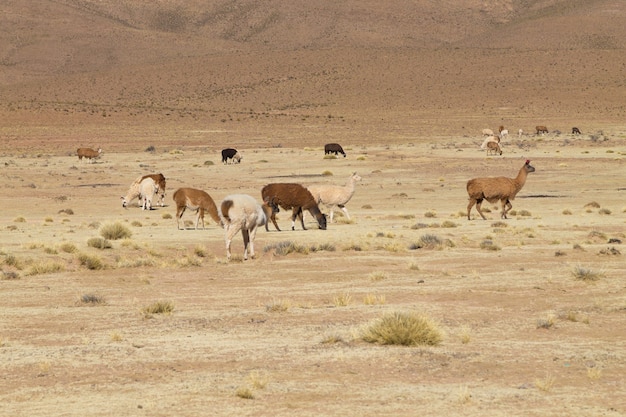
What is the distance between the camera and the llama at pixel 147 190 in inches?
1277

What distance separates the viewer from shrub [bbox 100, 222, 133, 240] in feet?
78.5

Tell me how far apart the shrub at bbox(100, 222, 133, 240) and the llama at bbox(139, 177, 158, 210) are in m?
8.25

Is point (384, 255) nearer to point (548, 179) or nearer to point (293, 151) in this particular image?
→ point (548, 179)

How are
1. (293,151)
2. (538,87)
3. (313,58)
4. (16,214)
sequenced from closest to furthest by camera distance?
(16,214) → (293,151) → (538,87) → (313,58)

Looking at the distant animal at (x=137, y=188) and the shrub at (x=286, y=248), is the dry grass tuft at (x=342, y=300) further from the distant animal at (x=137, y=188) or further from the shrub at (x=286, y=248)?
the distant animal at (x=137, y=188)

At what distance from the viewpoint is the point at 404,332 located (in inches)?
477

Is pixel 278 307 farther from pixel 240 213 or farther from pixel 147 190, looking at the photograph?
pixel 147 190

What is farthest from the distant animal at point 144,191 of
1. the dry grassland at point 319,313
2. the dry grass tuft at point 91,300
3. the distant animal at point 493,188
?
the dry grass tuft at point 91,300

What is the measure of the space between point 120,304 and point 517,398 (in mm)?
7625

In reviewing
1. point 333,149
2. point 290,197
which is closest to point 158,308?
point 290,197

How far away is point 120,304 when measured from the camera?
15891 mm

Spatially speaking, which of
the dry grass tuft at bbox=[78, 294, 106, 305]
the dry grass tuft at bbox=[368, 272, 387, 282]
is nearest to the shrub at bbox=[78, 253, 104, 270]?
the dry grass tuft at bbox=[78, 294, 106, 305]

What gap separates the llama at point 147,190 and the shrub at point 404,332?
68.0 ft

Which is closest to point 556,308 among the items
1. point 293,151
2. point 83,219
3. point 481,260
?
point 481,260
